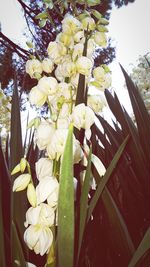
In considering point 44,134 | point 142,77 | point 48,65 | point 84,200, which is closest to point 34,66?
point 48,65

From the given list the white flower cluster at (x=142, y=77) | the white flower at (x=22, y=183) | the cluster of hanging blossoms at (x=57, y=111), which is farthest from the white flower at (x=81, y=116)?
the white flower cluster at (x=142, y=77)

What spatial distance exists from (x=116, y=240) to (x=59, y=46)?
328mm

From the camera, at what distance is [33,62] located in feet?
1.95

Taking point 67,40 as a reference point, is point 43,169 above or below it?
below

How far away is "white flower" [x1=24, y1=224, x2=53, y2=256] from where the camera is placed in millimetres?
469

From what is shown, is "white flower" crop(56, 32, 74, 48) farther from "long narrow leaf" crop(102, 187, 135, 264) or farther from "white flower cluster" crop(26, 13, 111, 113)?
"long narrow leaf" crop(102, 187, 135, 264)

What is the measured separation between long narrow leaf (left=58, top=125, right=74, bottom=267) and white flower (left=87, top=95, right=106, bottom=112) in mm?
151

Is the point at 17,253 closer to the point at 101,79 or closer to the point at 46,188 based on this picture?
the point at 46,188

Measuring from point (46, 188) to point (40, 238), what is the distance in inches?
2.5

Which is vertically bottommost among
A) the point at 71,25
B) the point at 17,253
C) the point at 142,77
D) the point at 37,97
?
the point at 17,253

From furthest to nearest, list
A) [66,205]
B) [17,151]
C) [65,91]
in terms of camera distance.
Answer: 1. [17,151]
2. [65,91]
3. [66,205]

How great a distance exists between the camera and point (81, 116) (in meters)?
0.51

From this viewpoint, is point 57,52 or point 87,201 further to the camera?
point 57,52

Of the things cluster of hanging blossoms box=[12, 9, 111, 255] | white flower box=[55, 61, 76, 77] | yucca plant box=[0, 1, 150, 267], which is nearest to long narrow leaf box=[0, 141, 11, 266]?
yucca plant box=[0, 1, 150, 267]
